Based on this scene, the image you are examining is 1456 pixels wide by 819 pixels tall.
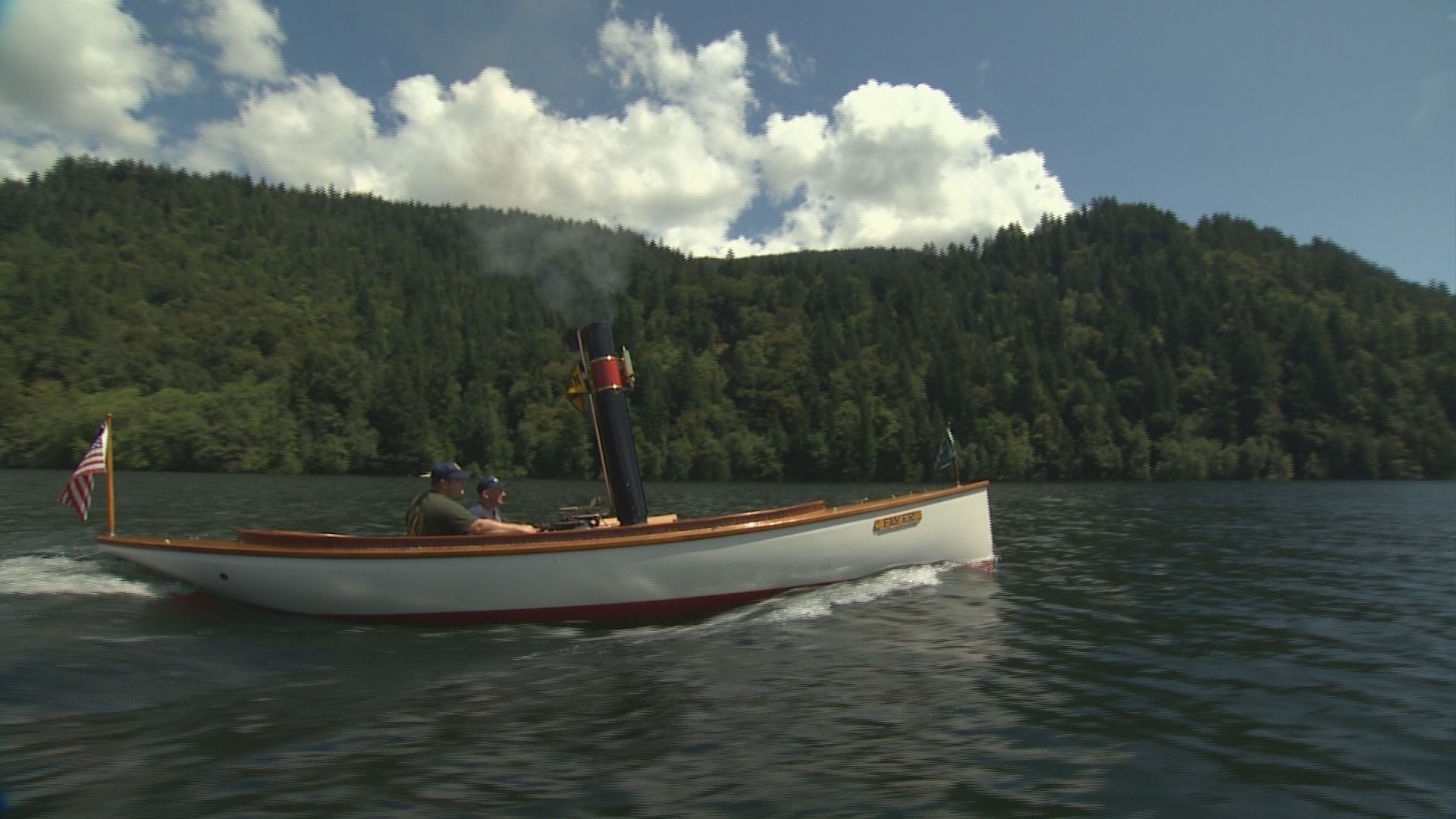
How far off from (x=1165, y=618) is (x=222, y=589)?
12.5 metres

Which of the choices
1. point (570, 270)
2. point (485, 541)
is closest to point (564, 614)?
point (485, 541)

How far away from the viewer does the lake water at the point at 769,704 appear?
5309 mm

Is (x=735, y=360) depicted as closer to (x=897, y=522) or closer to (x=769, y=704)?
(x=897, y=522)

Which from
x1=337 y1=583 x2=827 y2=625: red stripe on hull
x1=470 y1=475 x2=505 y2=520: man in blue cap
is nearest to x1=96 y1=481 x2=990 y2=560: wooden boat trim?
x1=337 y1=583 x2=827 y2=625: red stripe on hull

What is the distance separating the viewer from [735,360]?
383 feet

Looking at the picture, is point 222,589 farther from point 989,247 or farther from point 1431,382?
point 989,247

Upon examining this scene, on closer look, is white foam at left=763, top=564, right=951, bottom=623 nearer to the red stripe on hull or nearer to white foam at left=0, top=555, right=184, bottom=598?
the red stripe on hull

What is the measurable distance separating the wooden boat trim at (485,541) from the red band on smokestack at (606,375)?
A: 7.10ft

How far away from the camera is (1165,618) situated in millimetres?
11172

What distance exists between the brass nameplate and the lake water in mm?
728

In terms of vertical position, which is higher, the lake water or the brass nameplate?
the brass nameplate

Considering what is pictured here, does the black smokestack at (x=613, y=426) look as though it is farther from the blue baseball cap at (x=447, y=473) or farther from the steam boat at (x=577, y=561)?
the blue baseball cap at (x=447, y=473)

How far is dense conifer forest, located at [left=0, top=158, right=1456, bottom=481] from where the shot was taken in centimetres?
8775

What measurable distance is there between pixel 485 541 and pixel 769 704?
4.77m
